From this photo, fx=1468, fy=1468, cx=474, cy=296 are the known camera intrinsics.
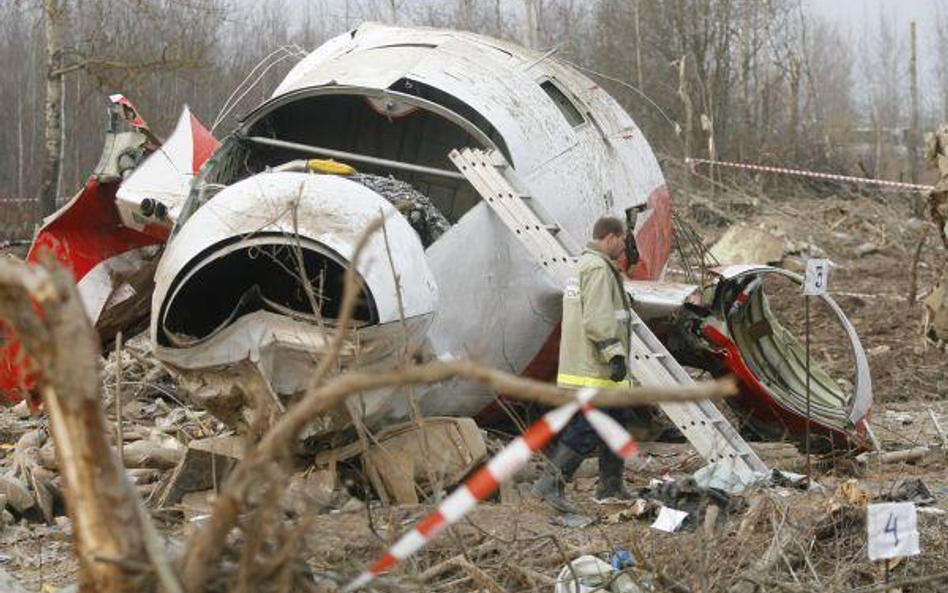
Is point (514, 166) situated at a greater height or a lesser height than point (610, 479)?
greater

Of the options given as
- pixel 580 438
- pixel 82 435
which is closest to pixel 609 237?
pixel 580 438

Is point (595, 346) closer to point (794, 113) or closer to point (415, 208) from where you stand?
point (415, 208)

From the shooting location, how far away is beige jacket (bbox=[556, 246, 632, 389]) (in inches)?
294

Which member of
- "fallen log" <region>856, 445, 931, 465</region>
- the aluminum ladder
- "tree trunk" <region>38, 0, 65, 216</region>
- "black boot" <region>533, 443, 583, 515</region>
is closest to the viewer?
"black boot" <region>533, 443, 583, 515</region>

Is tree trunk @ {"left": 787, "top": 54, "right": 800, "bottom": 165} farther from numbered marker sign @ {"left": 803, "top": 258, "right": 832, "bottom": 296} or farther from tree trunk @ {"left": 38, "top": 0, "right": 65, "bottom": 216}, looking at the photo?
numbered marker sign @ {"left": 803, "top": 258, "right": 832, "bottom": 296}

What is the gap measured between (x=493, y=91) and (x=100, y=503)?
6306 mm

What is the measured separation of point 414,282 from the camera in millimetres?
6965

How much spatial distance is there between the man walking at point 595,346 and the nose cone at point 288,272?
0.84 m

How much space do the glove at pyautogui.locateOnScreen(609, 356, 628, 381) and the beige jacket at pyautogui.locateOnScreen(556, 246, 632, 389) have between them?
28 millimetres

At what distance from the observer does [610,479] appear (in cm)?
755

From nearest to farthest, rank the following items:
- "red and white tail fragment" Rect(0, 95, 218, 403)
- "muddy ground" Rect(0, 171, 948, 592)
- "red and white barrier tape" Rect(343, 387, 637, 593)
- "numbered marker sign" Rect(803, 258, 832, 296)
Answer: "red and white barrier tape" Rect(343, 387, 637, 593)
"muddy ground" Rect(0, 171, 948, 592)
"numbered marker sign" Rect(803, 258, 832, 296)
"red and white tail fragment" Rect(0, 95, 218, 403)

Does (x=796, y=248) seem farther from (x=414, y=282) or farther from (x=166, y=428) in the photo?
(x=414, y=282)

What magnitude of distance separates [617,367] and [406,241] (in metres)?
1.27

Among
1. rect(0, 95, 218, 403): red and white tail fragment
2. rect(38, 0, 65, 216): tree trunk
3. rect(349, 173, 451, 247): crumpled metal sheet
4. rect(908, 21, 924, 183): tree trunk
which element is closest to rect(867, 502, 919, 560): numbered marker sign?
rect(349, 173, 451, 247): crumpled metal sheet
